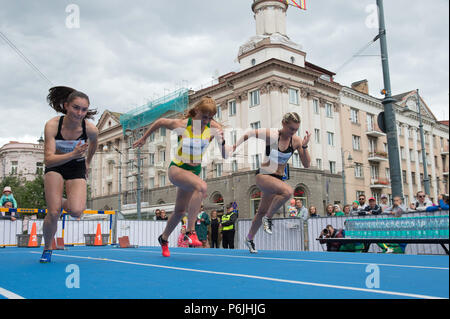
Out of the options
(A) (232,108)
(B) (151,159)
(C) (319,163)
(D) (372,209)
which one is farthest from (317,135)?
(D) (372,209)

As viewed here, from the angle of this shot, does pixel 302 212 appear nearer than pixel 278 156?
No

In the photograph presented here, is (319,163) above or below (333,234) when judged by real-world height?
above

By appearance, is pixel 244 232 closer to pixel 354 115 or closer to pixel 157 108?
pixel 157 108

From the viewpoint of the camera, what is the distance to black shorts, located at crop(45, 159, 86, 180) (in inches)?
200

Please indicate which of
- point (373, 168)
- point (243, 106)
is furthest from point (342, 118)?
point (243, 106)

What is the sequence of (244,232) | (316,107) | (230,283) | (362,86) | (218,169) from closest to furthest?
(230,283)
(244,232)
(316,107)
(218,169)
(362,86)

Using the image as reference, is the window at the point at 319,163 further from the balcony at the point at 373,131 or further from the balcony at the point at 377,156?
the balcony at the point at 373,131

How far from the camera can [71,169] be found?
518 cm

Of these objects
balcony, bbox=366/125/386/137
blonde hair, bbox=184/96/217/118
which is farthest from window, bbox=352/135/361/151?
blonde hair, bbox=184/96/217/118

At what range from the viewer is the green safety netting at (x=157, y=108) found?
37750 millimetres

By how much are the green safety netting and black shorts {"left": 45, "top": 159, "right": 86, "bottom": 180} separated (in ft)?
105

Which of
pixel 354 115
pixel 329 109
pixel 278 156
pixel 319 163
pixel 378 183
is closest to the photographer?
pixel 278 156

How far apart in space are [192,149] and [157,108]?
34553 mm

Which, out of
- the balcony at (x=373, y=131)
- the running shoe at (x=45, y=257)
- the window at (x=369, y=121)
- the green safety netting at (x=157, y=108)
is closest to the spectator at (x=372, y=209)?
the running shoe at (x=45, y=257)
